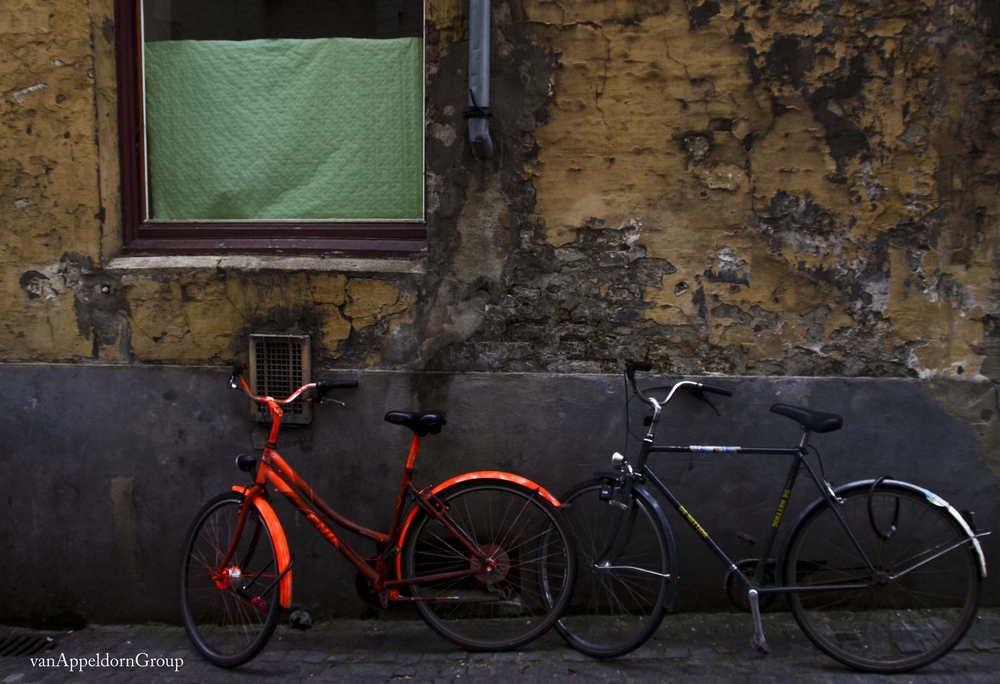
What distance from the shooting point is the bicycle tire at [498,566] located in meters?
3.58

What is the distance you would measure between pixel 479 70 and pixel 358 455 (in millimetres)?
1989

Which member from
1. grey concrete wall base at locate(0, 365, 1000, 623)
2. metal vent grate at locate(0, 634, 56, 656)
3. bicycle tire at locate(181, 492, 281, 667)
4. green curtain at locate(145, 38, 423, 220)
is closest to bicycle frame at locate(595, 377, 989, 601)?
grey concrete wall base at locate(0, 365, 1000, 623)

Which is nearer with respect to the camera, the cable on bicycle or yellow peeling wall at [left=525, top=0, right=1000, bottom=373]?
the cable on bicycle

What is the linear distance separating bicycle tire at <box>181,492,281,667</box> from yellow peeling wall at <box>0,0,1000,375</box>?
0.90 m

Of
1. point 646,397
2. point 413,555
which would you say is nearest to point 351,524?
point 413,555

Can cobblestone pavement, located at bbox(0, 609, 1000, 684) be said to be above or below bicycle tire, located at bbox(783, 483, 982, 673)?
below

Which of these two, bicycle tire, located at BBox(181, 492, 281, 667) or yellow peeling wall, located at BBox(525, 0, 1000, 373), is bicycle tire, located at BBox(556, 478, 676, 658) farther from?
bicycle tire, located at BBox(181, 492, 281, 667)

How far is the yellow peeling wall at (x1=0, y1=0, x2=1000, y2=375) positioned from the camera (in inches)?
153

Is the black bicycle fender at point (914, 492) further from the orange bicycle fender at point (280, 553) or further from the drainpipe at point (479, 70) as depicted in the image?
the drainpipe at point (479, 70)

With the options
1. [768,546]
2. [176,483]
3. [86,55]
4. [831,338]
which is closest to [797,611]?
[768,546]

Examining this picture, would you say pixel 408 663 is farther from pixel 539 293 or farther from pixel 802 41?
pixel 802 41

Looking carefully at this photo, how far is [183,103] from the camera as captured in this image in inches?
174

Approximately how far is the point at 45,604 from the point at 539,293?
3069mm

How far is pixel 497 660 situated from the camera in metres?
3.57
